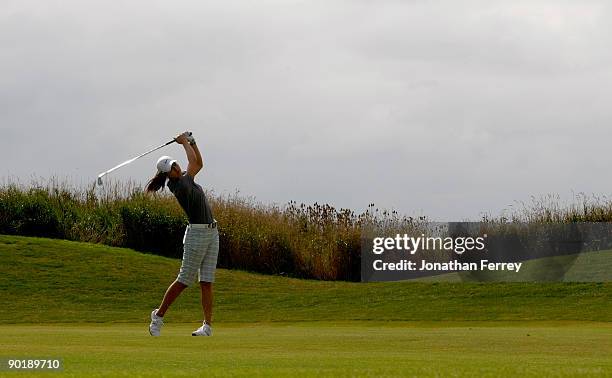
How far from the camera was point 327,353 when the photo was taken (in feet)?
31.0

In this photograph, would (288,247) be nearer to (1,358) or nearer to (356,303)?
(356,303)

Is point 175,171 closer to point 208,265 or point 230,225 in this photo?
point 208,265

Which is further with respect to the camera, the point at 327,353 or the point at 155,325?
the point at 155,325

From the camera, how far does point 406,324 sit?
18109 mm

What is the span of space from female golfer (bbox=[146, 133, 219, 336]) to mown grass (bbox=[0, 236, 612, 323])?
24.5ft

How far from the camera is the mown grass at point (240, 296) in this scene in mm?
20328

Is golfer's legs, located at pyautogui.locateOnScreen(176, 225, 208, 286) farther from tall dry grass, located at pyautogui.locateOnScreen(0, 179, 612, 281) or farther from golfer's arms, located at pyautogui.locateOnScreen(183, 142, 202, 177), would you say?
tall dry grass, located at pyautogui.locateOnScreen(0, 179, 612, 281)

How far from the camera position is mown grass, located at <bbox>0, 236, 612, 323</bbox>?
20.3 m

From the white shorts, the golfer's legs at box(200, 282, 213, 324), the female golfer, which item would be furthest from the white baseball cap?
the golfer's legs at box(200, 282, 213, 324)

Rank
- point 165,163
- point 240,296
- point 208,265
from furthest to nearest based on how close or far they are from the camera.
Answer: point 240,296 < point 208,265 < point 165,163

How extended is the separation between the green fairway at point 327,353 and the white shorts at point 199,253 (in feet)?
2.04

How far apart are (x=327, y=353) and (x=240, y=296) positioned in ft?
47.3

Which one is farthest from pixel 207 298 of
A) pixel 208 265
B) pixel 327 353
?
pixel 327 353

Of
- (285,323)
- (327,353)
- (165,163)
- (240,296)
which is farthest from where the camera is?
(240,296)
